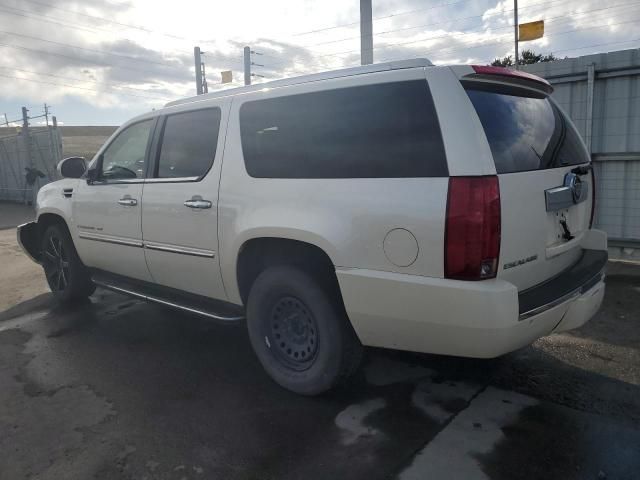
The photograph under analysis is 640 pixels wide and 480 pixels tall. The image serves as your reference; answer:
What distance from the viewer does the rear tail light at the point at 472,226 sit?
245 centimetres

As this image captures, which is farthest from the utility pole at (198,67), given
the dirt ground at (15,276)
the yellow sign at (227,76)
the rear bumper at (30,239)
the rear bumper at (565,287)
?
the rear bumper at (565,287)

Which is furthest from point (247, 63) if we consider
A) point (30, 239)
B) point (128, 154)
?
point (128, 154)

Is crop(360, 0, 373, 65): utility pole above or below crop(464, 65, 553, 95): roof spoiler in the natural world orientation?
above

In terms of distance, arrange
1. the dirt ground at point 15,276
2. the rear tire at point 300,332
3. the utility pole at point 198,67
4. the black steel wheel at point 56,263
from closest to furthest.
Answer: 1. the rear tire at point 300,332
2. the black steel wheel at point 56,263
3. the dirt ground at point 15,276
4. the utility pole at point 198,67

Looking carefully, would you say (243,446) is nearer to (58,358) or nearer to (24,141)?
(58,358)

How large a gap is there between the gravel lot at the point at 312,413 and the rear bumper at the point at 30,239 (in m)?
1.53

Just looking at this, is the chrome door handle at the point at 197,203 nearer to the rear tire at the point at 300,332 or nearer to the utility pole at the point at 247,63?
the rear tire at the point at 300,332

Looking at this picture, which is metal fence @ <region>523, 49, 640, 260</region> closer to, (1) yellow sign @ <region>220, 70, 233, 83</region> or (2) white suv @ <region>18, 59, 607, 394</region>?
(2) white suv @ <region>18, 59, 607, 394</region>

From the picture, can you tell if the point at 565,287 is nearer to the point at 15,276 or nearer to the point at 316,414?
the point at 316,414

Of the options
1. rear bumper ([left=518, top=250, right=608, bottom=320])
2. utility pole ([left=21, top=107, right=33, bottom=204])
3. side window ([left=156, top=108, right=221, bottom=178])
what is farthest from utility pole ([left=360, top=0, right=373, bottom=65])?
utility pole ([left=21, top=107, right=33, bottom=204])

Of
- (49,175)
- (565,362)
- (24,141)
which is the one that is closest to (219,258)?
(565,362)

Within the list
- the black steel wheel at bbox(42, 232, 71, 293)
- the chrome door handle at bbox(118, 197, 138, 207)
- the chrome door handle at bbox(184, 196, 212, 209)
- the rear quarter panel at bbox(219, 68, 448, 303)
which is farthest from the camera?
the black steel wheel at bbox(42, 232, 71, 293)

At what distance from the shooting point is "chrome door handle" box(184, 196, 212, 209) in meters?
3.56

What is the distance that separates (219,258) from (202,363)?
0.93 meters
